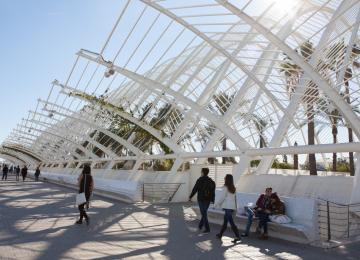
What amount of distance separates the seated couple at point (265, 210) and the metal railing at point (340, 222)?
856mm

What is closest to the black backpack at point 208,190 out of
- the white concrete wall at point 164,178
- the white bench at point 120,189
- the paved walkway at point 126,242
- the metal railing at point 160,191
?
the paved walkway at point 126,242

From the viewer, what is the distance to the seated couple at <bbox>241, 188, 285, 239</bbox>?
8.77m

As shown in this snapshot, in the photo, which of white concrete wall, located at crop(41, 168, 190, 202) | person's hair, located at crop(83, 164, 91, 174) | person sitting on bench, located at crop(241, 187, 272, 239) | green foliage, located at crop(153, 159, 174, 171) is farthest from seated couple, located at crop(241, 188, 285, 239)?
green foliage, located at crop(153, 159, 174, 171)

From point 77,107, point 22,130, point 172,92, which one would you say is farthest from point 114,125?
point 22,130

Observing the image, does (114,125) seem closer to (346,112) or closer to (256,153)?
(256,153)

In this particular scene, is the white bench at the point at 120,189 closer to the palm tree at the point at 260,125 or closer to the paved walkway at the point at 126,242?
the paved walkway at the point at 126,242

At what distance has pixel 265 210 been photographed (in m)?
8.76

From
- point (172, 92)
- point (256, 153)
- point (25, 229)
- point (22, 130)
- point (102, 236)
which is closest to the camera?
point (102, 236)

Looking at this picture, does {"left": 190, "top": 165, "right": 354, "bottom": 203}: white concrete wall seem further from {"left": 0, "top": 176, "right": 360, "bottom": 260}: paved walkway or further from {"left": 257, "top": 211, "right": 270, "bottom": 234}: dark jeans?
{"left": 0, "top": 176, "right": 360, "bottom": 260}: paved walkway

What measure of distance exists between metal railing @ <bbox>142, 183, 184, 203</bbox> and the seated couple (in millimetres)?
9044

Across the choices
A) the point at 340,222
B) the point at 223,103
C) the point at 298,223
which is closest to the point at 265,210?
the point at 298,223

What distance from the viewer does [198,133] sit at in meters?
31.4

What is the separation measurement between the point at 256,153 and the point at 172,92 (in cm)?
466

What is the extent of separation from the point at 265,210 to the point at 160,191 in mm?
9989
